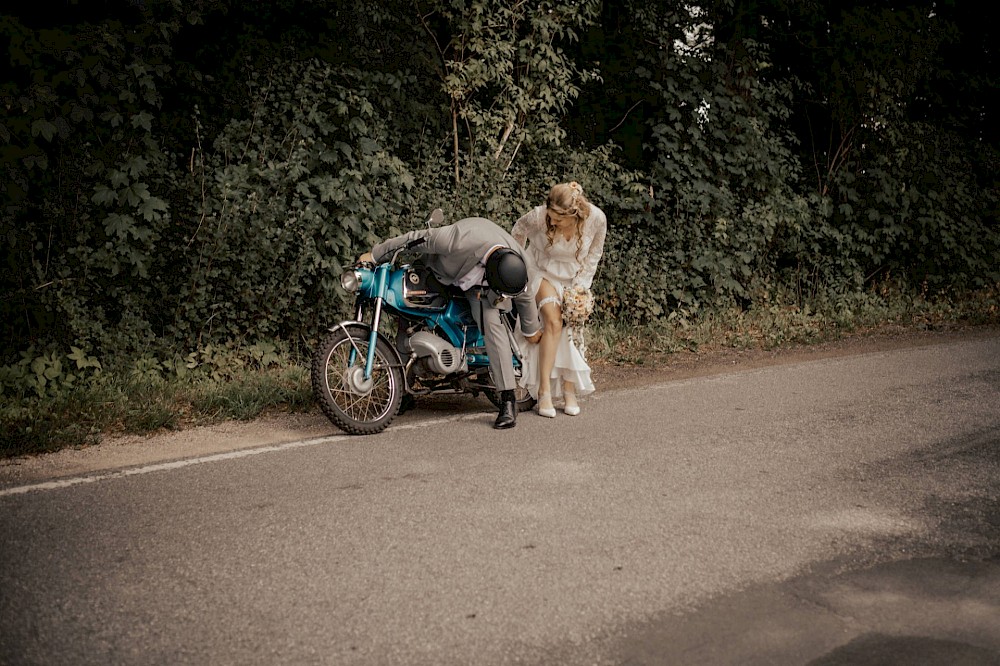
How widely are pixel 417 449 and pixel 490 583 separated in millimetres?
2225

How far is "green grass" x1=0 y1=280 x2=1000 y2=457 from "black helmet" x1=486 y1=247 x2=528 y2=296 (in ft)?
6.06

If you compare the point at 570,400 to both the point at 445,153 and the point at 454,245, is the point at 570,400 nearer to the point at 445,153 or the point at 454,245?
the point at 454,245

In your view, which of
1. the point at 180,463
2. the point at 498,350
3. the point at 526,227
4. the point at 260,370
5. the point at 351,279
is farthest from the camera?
the point at 260,370

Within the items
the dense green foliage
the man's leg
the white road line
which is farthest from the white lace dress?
the dense green foliage

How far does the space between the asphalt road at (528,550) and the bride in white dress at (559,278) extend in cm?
69

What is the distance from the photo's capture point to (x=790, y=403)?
7.55 m

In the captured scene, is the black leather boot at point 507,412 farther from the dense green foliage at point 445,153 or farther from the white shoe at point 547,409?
the dense green foliage at point 445,153

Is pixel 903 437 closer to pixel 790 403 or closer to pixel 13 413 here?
pixel 790 403

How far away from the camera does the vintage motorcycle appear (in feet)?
21.4

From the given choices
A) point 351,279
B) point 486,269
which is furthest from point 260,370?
point 486,269

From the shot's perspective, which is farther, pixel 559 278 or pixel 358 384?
pixel 559 278

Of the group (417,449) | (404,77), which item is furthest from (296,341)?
(417,449)

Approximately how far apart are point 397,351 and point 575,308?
141cm

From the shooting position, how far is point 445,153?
466 inches
